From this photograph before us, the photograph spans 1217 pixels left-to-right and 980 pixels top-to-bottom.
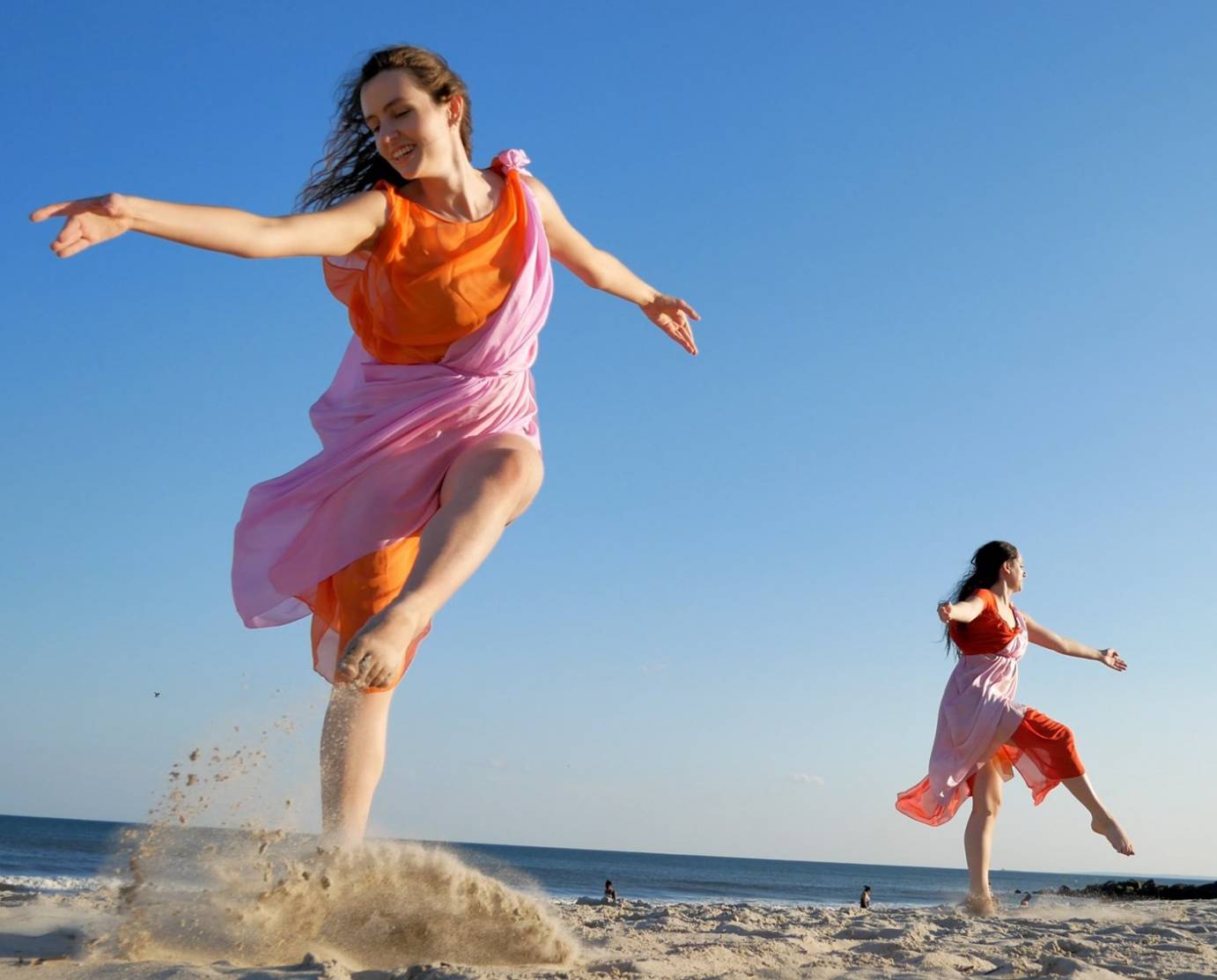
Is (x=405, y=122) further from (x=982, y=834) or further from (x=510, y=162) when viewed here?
(x=982, y=834)

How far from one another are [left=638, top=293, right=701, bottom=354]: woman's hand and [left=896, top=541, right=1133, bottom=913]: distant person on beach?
9.70 ft

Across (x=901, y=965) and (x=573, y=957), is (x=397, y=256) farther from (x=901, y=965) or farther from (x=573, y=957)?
(x=901, y=965)

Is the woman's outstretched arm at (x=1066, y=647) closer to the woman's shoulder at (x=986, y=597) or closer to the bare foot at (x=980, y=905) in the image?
the woman's shoulder at (x=986, y=597)

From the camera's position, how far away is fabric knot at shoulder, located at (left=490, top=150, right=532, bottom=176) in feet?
11.5

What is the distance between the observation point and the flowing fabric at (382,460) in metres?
3.12

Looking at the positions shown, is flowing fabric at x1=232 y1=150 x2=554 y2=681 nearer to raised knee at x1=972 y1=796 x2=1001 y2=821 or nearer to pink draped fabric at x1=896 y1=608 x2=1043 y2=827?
pink draped fabric at x1=896 y1=608 x2=1043 y2=827

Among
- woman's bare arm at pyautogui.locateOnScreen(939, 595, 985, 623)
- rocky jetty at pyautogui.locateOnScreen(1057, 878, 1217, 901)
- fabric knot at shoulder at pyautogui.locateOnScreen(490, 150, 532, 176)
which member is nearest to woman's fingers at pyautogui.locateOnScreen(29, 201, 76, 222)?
fabric knot at shoulder at pyautogui.locateOnScreen(490, 150, 532, 176)

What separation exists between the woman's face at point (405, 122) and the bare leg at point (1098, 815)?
521 cm

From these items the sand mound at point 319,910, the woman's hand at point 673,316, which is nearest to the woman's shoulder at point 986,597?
the woman's hand at point 673,316

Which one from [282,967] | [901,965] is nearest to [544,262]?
[282,967]

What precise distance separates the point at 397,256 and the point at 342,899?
5.61ft

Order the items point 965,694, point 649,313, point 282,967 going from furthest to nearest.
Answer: point 965,694 < point 649,313 < point 282,967

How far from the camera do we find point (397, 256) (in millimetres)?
3109

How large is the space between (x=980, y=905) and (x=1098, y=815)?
0.89 meters
